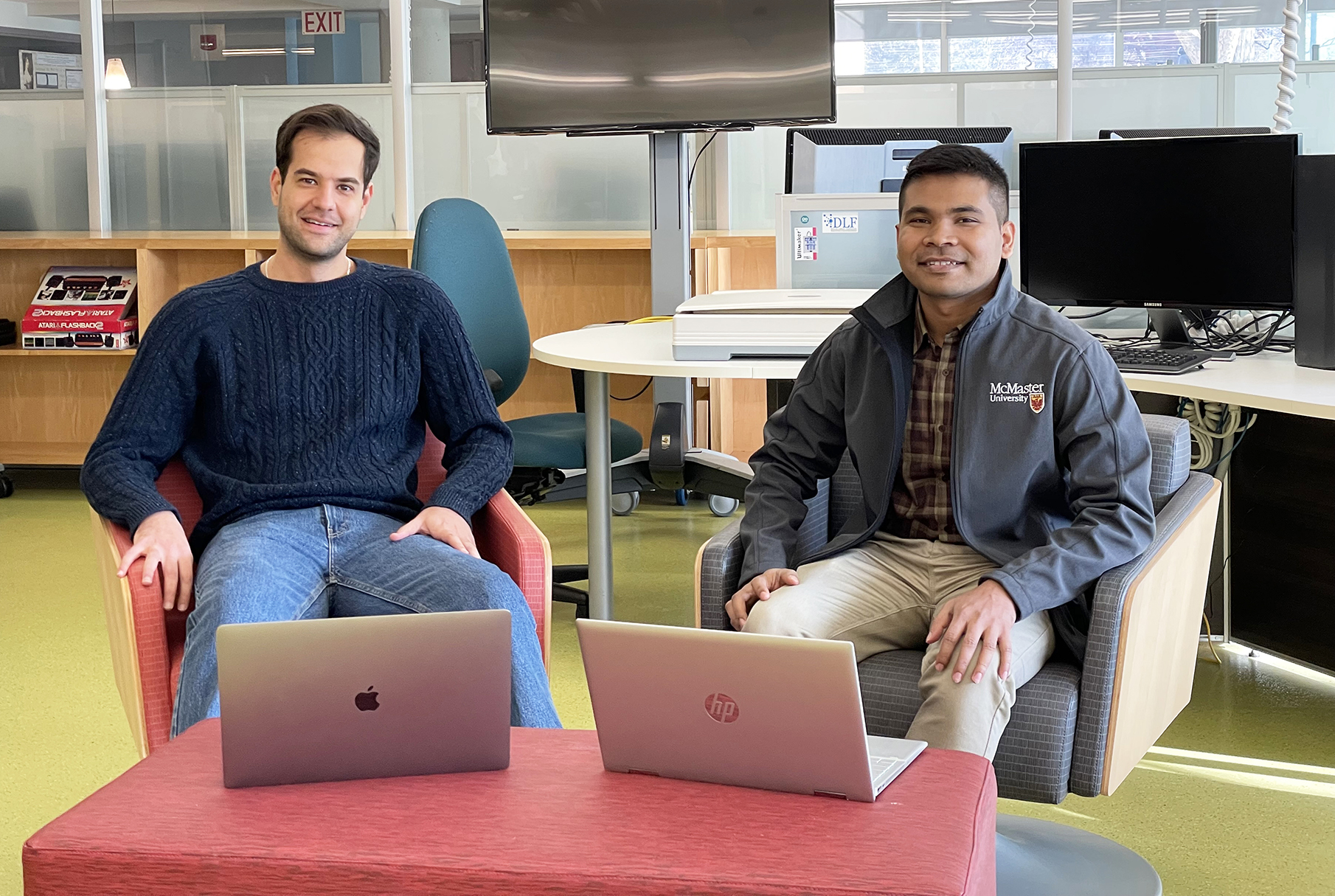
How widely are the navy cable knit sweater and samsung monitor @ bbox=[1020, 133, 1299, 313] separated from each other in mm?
1382

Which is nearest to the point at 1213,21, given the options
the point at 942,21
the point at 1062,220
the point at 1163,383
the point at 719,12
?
the point at 942,21

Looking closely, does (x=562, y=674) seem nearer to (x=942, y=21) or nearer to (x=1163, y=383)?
(x=1163, y=383)

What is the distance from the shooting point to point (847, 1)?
5699 mm

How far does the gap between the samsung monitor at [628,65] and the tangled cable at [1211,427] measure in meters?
1.45

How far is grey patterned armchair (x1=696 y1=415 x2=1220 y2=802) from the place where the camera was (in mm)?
1853

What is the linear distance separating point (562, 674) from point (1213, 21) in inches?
153

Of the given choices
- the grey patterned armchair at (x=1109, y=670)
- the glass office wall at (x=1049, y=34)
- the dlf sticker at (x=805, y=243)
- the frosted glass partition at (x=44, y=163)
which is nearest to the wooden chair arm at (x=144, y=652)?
the grey patterned armchair at (x=1109, y=670)

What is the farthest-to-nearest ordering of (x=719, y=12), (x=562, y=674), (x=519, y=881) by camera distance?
(x=719, y=12)
(x=562, y=674)
(x=519, y=881)

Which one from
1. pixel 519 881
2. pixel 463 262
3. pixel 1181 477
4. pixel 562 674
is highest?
pixel 463 262

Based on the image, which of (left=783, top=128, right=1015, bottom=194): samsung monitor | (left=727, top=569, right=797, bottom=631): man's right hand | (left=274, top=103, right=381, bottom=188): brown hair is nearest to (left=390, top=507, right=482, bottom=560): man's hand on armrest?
(left=727, top=569, right=797, bottom=631): man's right hand

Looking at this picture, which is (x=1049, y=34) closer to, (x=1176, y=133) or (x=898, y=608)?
(x=1176, y=133)

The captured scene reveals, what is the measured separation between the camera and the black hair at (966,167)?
6.75 ft

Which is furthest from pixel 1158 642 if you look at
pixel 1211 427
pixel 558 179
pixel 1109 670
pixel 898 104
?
pixel 558 179

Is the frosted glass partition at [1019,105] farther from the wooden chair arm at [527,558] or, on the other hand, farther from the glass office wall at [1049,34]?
the wooden chair arm at [527,558]
